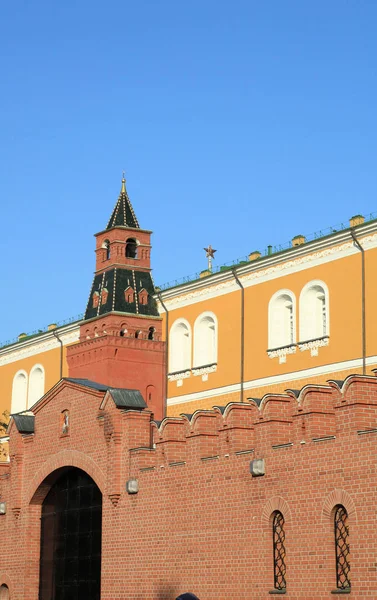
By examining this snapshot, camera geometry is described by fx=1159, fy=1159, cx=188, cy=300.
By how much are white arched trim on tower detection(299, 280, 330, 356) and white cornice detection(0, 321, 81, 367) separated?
13.8m

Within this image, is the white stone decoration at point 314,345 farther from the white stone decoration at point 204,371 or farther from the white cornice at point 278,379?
the white stone decoration at point 204,371

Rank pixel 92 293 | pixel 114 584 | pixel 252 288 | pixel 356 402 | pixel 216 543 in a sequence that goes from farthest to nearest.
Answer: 1. pixel 92 293
2. pixel 252 288
3. pixel 114 584
4. pixel 216 543
5. pixel 356 402

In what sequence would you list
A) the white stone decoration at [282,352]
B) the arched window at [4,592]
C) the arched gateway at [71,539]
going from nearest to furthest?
1. the arched gateway at [71,539]
2. the arched window at [4,592]
3. the white stone decoration at [282,352]

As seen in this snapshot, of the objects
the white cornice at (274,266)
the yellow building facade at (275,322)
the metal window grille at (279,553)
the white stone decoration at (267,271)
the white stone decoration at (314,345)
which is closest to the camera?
the metal window grille at (279,553)

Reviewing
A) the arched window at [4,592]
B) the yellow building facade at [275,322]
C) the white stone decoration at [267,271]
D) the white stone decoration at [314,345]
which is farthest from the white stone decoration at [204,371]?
the arched window at [4,592]

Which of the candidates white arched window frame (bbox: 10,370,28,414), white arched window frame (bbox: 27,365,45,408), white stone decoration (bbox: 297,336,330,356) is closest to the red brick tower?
white stone decoration (bbox: 297,336,330,356)

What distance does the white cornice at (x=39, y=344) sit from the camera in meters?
51.2

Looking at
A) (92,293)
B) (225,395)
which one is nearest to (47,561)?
(225,395)

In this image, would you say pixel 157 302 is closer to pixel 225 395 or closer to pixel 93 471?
pixel 225 395

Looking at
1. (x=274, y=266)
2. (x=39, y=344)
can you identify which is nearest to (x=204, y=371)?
(x=274, y=266)

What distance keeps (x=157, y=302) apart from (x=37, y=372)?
434 inches

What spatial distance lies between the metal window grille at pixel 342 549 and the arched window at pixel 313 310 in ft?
58.7

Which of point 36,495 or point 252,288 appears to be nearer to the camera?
point 36,495

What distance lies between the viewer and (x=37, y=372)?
54.9 metres
